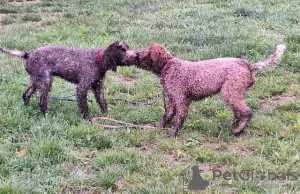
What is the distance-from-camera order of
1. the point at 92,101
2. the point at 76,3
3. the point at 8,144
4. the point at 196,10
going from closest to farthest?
the point at 8,144 → the point at 92,101 → the point at 196,10 → the point at 76,3

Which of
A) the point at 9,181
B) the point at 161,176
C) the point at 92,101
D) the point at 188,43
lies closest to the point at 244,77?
the point at 161,176

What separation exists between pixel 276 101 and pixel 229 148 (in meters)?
1.82

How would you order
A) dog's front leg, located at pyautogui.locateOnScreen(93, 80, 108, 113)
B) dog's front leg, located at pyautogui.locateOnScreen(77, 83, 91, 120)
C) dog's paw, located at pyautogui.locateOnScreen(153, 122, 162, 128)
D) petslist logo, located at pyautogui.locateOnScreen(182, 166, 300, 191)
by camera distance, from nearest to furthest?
petslist logo, located at pyautogui.locateOnScreen(182, 166, 300, 191) → dog's paw, located at pyautogui.locateOnScreen(153, 122, 162, 128) → dog's front leg, located at pyautogui.locateOnScreen(77, 83, 91, 120) → dog's front leg, located at pyautogui.locateOnScreen(93, 80, 108, 113)

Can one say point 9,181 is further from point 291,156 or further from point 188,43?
point 188,43

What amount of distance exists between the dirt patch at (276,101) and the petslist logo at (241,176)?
2.11 m

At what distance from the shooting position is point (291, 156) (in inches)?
214

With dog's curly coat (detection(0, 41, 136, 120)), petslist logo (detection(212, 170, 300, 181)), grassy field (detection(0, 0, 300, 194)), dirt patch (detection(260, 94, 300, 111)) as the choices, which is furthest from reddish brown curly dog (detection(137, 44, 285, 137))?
petslist logo (detection(212, 170, 300, 181))

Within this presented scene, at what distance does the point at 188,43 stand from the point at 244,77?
13.5ft

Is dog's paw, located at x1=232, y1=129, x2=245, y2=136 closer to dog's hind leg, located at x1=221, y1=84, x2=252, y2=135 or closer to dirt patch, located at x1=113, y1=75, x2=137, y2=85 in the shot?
dog's hind leg, located at x1=221, y1=84, x2=252, y2=135

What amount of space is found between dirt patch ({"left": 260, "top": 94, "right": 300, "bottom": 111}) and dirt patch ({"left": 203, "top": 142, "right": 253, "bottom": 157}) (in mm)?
1371

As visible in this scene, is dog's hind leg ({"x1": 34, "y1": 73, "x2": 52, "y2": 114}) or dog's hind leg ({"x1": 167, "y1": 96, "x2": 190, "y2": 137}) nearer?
dog's hind leg ({"x1": 167, "y1": 96, "x2": 190, "y2": 137})

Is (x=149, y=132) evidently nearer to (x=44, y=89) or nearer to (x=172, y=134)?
(x=172, y=134)

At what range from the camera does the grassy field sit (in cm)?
506

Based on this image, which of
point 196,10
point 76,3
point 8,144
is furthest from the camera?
point 76,3
